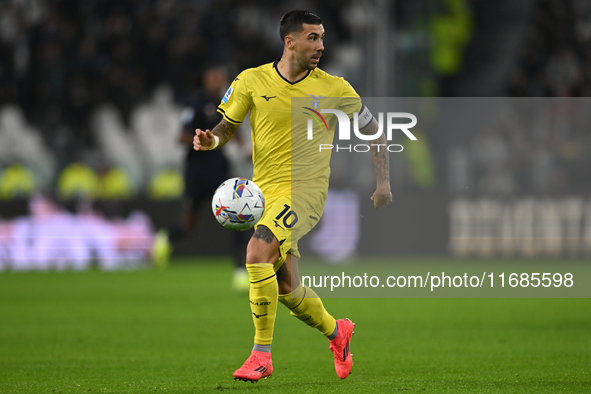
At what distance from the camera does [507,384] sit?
4.58m

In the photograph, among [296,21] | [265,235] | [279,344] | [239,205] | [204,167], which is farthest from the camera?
[204,167]

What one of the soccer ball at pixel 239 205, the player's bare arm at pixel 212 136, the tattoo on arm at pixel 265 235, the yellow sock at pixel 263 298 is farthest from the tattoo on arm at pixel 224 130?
A: the yellow sock at pixel 263 298

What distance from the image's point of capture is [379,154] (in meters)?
5.20

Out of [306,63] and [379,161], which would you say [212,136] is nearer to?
[306,63]

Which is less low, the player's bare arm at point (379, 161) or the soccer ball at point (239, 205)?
the player's bare arm at point (379, 161)

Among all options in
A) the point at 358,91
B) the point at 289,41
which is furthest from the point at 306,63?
the point at 358,91

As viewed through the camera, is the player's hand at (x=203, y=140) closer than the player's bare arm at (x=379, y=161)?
Yes

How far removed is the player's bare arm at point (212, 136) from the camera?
4785mm

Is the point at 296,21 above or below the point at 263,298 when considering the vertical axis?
above

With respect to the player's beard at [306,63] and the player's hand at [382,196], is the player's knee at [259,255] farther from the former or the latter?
the player's beard at [306,63]

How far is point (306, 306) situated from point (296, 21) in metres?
1.64

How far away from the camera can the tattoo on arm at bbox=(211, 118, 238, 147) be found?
5031mm

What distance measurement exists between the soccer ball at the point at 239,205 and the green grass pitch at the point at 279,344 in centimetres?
89

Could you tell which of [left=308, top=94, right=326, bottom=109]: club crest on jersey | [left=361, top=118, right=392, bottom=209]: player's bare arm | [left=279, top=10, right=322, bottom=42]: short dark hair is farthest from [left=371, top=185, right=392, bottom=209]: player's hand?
[left=279, top=10, right=322, bottom=42]: short dark hair
